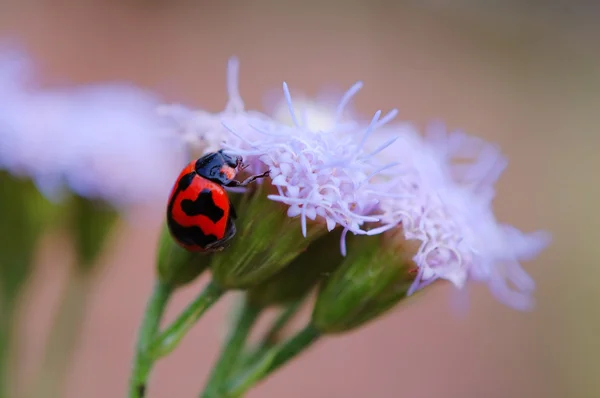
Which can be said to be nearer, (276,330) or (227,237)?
(227,237)

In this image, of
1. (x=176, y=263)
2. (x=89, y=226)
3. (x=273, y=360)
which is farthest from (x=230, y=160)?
(x=89, y=226)

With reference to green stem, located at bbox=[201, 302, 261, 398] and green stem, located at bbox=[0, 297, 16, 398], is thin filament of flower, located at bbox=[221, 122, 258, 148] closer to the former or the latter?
green stem, located at bbox=[201, 302, 261, 398]

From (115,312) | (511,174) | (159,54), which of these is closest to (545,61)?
(511,174)

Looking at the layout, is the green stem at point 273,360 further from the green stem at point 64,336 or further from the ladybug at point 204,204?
the green stem at point 64,336

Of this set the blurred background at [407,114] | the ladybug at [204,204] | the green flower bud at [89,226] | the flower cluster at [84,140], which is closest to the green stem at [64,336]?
the green flower bud at [89,226]

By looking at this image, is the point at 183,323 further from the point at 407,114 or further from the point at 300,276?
the point at 407,114

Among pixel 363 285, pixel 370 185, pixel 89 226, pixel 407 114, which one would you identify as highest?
pixel 370 185
